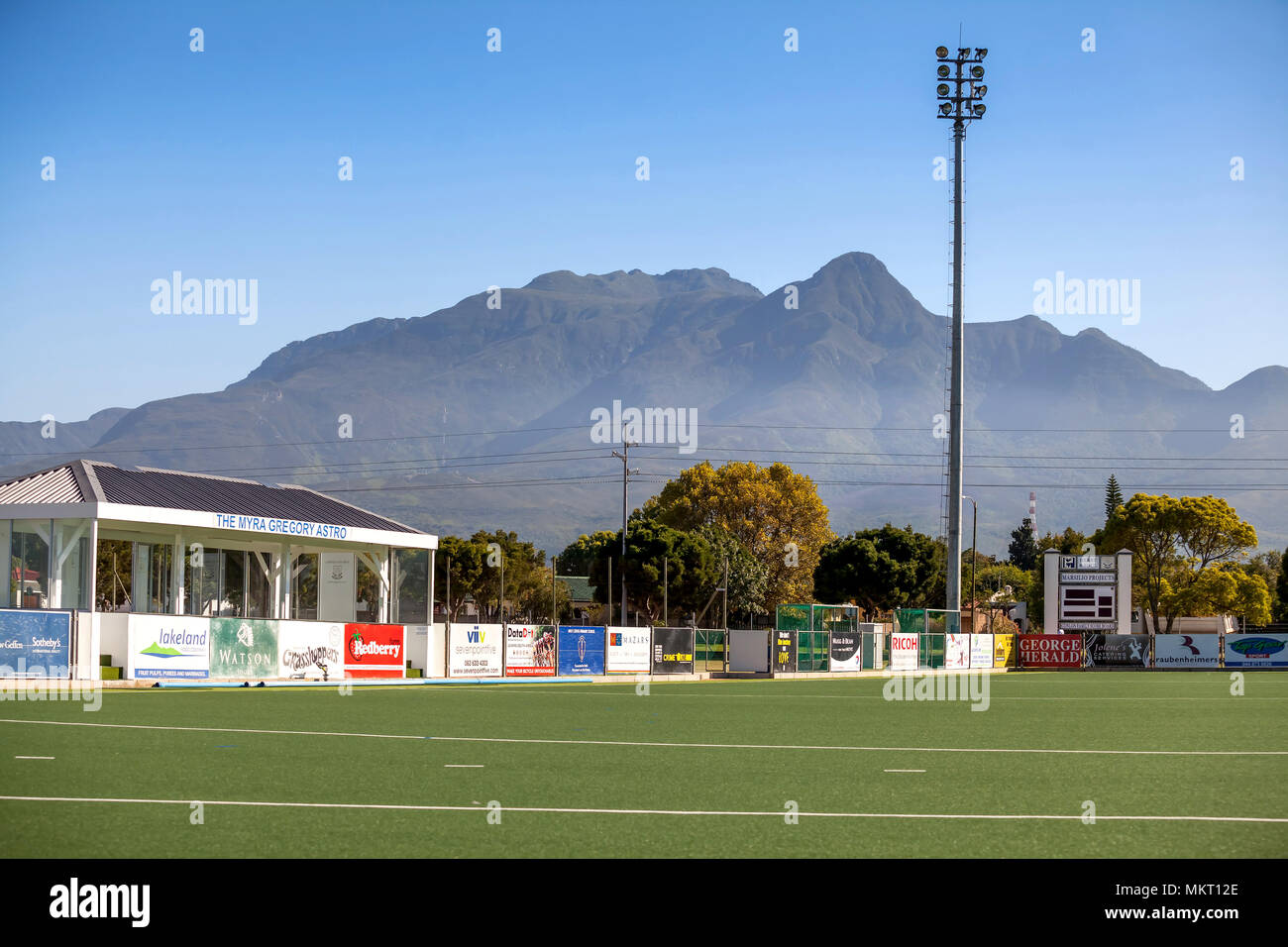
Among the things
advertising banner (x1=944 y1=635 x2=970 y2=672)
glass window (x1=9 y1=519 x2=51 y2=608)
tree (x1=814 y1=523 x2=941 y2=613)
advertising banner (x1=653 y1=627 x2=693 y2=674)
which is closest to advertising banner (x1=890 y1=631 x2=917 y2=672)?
advertising banner (x1=944 y1=635 x2=970 y2=672)

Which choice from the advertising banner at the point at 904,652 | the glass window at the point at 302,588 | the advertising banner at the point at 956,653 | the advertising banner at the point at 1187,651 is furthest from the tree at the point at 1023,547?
the glass window at the point at 302,588

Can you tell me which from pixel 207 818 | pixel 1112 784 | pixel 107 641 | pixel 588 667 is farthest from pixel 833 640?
pixel 207 818

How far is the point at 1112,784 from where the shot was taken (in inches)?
407

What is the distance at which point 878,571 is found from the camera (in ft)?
300

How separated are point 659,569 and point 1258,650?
3738 cm

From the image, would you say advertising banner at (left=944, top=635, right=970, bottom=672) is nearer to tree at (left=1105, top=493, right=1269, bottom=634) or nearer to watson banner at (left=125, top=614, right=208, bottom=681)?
watson banner at (left=125, top=614, right=208, bottom=681)

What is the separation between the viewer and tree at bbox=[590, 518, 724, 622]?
279 ft

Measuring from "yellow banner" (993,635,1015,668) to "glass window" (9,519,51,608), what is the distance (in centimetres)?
3783

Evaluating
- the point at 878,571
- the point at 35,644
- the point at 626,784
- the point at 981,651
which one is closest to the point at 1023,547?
the point at 878,571

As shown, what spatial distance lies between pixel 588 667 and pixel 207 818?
111 feet

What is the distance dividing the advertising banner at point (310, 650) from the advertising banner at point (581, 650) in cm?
843

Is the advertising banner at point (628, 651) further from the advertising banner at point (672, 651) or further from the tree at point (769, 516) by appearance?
the tree at point (769, 516)

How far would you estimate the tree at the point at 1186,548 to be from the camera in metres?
95.1
